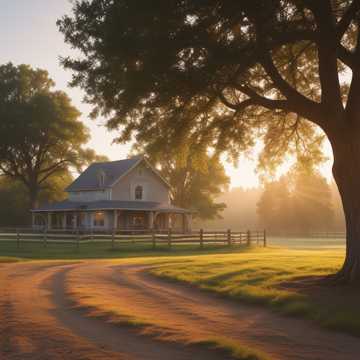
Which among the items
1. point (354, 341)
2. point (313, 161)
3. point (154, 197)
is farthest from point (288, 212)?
point (354, 341)

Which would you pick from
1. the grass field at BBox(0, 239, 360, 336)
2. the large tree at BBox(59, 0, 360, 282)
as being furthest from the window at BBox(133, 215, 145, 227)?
the large tree at BBox(59, 0, 360, 282)

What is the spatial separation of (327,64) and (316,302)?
23.8ft

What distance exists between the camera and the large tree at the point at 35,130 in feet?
224

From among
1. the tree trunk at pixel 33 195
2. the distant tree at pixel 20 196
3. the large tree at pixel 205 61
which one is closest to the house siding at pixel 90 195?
the tree trunk at pixel 33 195

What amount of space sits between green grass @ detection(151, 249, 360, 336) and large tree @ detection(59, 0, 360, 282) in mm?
1632

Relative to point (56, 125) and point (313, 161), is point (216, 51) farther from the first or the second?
point (56, 125)

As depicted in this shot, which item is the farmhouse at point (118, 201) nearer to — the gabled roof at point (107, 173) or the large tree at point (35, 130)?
the gabled roof at point (107, 173)

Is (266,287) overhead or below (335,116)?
below

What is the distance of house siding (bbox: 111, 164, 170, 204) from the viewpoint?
185 feet

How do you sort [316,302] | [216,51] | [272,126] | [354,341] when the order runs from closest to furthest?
1. [354,341]
2. [316,302]
3. [216,51]
4. [272,126]

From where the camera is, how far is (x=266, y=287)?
14.5 metres

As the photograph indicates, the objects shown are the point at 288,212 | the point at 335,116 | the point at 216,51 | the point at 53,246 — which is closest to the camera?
the point at 216,51

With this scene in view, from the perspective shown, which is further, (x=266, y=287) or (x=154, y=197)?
(x=154, y=197)

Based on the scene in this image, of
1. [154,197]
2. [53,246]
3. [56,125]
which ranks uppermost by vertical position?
[56,125]
